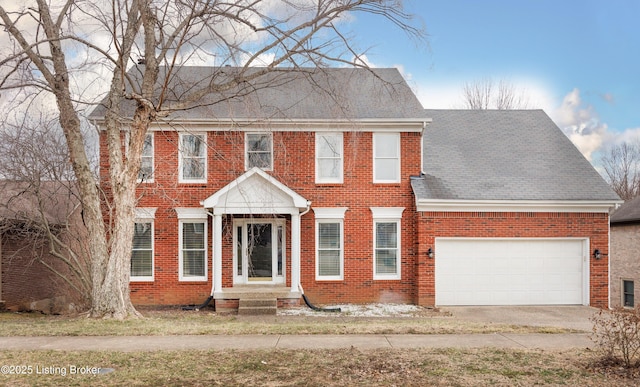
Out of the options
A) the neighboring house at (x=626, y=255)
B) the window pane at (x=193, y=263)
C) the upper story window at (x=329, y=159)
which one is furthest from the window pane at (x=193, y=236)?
the neighboring house at (x=626, y=255)

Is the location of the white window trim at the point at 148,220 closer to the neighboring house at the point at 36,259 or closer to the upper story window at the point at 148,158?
the upper story window at the point at 148,158

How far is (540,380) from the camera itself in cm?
716

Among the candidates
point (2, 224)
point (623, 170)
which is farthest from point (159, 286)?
point (623, 170)

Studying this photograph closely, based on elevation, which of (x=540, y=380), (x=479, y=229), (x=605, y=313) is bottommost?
(x=605, y=313)

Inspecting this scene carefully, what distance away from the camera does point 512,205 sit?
16844 mm

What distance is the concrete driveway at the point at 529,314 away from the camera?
1381cm

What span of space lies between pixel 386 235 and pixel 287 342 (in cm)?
845

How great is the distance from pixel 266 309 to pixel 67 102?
24.1 feet

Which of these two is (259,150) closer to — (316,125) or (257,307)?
(316,125)

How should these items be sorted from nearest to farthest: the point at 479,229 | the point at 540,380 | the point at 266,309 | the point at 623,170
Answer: the point at 540,380 → the point at 266,309 → the point at 479,229 → the point at 623,170

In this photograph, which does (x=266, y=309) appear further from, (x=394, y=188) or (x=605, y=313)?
(x=605, y=313)

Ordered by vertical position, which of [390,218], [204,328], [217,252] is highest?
[390,218]

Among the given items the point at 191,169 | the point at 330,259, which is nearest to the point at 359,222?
the point at 330,259

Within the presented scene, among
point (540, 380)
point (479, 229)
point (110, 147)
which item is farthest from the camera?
point (479, 229)
